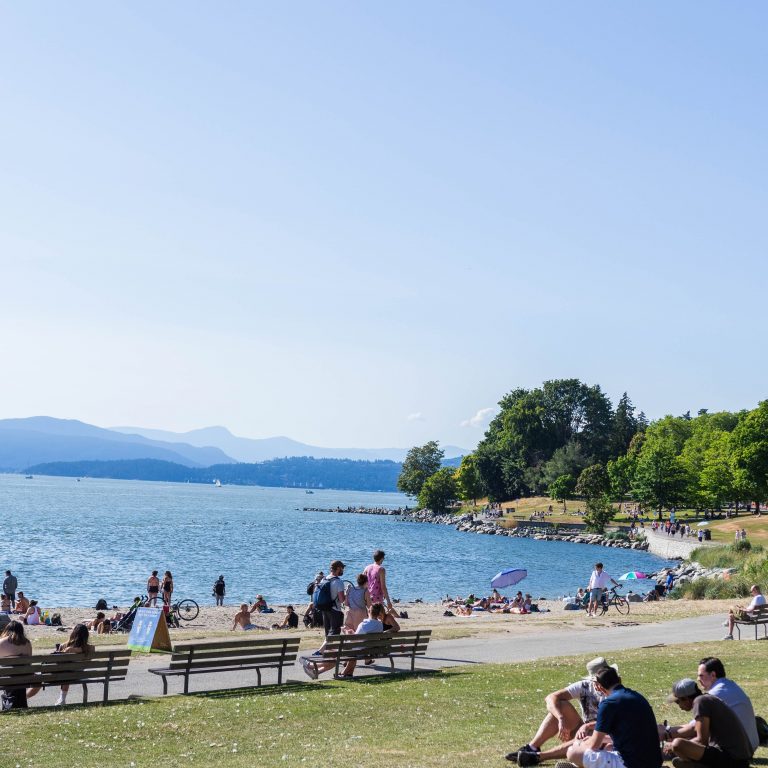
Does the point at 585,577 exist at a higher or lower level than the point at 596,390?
lower

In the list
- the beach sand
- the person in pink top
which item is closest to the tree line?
the beach sand

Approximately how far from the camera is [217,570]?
207ft

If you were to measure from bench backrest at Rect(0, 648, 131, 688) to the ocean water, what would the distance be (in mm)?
33265

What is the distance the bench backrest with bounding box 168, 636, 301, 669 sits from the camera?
14.5m

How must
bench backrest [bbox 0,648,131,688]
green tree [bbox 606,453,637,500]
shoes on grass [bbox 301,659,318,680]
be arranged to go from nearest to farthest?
bench backrest [bbox 0,648,131,688]
shoes on grass [bbox 301,659,318,680]
green tree [bbox 606,453,637,500]

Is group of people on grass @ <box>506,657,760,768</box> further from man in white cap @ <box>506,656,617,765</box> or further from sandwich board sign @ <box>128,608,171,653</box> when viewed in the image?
sandwich board sign @ <box>128,608,171,653</box>

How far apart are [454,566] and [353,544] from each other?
87.4ft

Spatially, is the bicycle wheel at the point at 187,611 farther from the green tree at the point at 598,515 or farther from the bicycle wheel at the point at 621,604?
the green tree at the point at 598,515

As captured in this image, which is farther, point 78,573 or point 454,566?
point 454,566

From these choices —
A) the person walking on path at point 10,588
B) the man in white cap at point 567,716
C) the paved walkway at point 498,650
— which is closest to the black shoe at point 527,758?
the man in white cap at point 567,716

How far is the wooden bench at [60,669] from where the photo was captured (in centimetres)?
1286

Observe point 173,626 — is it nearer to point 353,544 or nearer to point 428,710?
point 428,710

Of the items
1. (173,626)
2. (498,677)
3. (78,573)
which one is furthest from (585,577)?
(498,677)

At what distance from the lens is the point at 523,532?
120500mm
